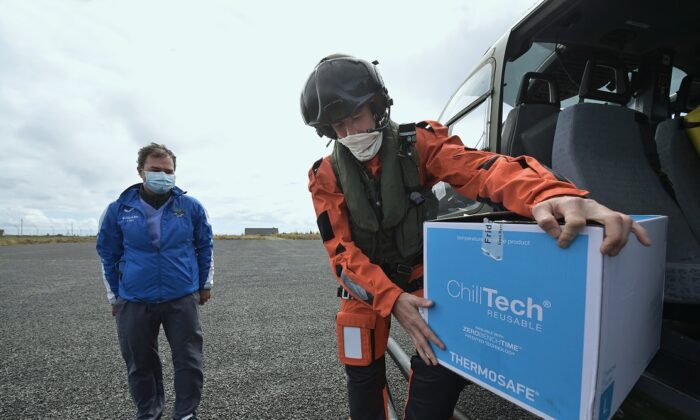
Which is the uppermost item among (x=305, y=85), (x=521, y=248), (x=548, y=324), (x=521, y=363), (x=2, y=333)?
(x=305, y=85)

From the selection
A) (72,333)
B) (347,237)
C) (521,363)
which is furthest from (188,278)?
(72,333)

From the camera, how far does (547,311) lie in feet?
2.68

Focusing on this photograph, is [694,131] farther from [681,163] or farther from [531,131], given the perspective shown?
[531,131]

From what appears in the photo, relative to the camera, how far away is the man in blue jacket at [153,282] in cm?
242

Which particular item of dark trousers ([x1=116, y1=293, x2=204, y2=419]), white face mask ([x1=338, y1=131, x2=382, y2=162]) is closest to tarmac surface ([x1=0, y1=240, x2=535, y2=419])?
dark trousers ([x1=116, y1=293, x2=204, y2=419])

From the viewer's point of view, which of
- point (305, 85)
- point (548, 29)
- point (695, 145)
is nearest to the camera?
point (305, 85)

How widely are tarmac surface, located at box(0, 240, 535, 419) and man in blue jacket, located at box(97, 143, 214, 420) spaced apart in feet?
1.11

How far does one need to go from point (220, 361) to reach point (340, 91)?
119 inches

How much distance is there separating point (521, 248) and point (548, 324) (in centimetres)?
19

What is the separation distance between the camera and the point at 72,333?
446cm

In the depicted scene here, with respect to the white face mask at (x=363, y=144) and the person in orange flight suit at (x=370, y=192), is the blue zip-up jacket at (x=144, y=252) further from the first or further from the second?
the white face mask at (x=363, y=144)

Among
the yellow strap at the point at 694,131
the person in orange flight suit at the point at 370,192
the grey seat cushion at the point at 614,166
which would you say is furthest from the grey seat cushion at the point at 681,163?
the person in orange flight suit at the point at 370,192

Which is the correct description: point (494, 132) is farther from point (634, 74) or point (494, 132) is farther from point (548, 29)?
point (634, 74)

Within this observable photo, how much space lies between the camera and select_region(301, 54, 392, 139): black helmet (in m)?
1.59
